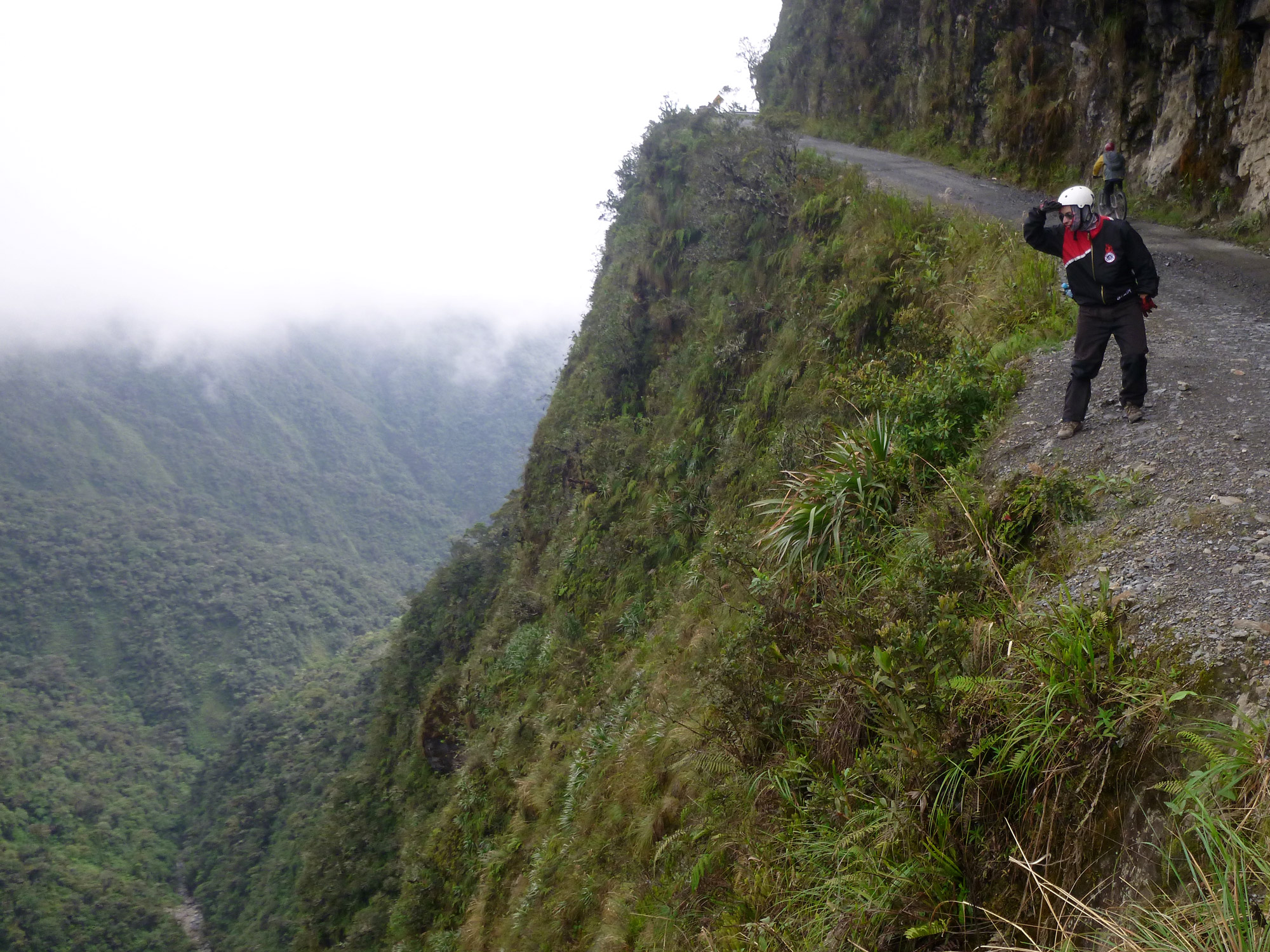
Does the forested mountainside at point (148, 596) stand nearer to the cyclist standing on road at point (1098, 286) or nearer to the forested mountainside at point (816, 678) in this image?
the forested mountainside at point (816, 678)

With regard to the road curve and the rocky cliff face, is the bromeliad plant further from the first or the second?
the rocky cliff face

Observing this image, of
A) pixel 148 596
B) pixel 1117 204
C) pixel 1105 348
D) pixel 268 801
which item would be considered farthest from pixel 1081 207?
pixel 148 596

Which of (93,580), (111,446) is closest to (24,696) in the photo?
(93,580)

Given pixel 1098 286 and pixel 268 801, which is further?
pixel 268 801

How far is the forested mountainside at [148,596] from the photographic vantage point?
57844 millimetres

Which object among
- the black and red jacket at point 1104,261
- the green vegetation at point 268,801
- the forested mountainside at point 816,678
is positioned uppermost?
the black and red jacket at point 1104,261

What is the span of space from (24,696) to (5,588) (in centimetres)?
3339

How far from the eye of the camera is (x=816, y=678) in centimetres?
397

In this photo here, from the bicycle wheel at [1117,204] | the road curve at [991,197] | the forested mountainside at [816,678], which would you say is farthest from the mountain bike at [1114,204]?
the forested mountainside at [816,678]

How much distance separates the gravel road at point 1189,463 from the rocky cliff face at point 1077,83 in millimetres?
2325

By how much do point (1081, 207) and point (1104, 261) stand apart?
37 centimetres

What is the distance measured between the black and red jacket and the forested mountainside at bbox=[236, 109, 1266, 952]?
1.18m

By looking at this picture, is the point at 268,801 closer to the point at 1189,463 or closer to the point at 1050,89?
the point at 1050,89

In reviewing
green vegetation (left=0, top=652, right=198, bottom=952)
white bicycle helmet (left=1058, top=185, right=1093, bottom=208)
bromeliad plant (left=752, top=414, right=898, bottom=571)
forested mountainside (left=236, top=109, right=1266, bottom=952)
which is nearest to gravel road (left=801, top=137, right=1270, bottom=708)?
forested mountainside (left=236, top=109, right=1266, bottom=952)
